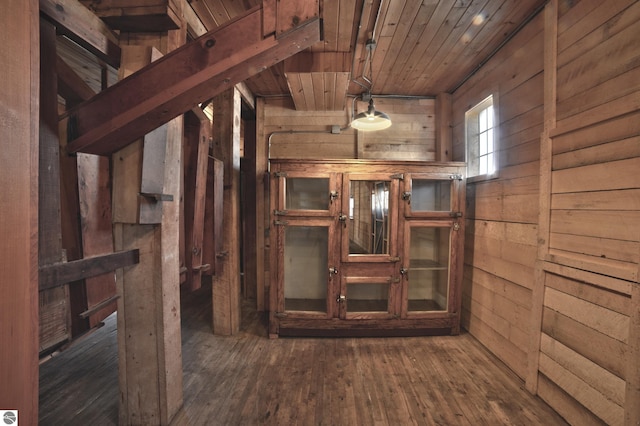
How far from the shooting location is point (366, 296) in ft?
8.16

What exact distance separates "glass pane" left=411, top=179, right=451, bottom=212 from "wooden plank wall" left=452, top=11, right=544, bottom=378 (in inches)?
9.2

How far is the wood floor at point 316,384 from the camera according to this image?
56.7 inches

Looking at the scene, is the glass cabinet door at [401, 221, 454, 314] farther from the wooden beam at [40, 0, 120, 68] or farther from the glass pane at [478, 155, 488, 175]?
the wooden beam at [40, 0, 120, 68]

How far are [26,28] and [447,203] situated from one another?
2.70 metres

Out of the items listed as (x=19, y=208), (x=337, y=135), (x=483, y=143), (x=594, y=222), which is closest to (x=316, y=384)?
(x=19, y=208)

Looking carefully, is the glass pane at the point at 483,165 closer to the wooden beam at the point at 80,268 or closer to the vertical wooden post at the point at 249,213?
the vertical wooden post at the point at 249,213

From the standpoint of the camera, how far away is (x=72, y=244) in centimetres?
101

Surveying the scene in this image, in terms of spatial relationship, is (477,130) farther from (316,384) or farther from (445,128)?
(316,384)

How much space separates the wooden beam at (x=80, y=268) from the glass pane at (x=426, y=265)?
7.53 ft

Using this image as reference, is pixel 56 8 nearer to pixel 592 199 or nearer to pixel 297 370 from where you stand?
pixel 297 370

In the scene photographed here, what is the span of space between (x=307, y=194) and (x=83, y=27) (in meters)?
1.71

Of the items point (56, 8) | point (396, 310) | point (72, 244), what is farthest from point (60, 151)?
point (396, 310)

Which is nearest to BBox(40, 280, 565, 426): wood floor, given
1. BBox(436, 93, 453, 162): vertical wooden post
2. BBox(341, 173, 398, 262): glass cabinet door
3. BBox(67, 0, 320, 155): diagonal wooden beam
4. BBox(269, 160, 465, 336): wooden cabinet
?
BBox(269, 160, 465, 336): wooden cabinet

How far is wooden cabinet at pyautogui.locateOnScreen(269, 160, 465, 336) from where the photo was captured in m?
2.22
